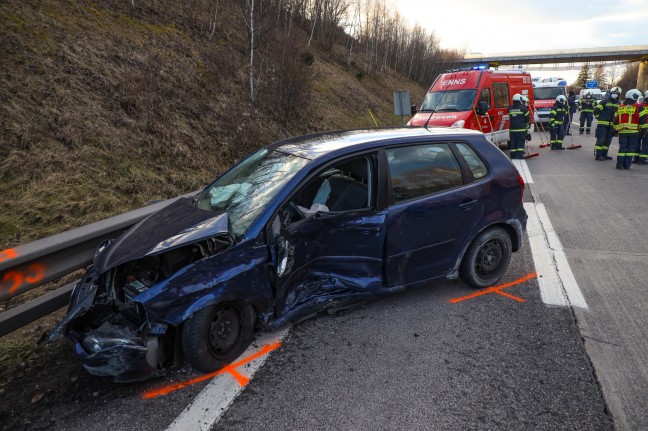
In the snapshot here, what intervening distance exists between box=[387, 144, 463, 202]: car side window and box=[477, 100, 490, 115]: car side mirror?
895cm

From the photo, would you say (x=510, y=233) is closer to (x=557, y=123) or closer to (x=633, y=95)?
(x=633, y=95)

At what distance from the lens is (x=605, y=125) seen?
1206cm

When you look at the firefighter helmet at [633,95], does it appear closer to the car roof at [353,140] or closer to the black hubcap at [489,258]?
the car roof at [353,140]

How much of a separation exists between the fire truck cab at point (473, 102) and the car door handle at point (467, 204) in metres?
8.25

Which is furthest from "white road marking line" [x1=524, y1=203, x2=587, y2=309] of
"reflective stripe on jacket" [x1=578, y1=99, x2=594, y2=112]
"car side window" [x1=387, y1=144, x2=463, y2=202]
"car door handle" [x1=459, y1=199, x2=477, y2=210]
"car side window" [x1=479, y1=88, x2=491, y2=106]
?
"reflective stripe on jacket" [x1=578, y1=99, x2=594, y2=112]

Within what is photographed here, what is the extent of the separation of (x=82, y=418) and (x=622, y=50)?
294 feet

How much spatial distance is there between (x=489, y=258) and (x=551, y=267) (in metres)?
1.02

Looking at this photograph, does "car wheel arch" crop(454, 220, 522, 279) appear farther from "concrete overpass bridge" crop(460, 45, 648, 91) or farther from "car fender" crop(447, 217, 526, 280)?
"concrete overpass bridge" crop(460, 45, 648, 91)

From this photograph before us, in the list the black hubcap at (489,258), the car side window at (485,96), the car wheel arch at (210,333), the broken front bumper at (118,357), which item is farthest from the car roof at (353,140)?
the car side window at (485,96)

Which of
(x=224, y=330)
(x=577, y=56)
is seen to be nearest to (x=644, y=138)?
(x=224, y=330)

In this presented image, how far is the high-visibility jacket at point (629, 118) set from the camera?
429 inches

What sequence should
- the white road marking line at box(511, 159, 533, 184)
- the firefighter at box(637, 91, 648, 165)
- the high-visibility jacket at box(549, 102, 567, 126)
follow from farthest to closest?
1. the high-visibility jacket at box(549, 102, 567, 126)
2. the firefighter at box(637, 91, 648, 165)
3. the white road marking line at box(511, 159, 533, 184)

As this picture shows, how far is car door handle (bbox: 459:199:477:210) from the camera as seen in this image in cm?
400

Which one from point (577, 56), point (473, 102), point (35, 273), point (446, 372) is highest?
point (577, 56)
